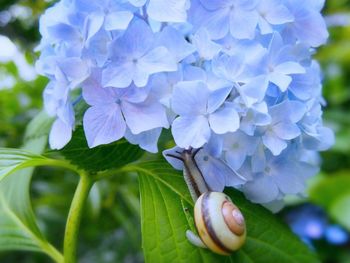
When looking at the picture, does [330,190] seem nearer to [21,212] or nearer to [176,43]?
[21,212]

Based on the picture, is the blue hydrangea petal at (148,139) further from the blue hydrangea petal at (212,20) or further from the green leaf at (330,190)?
the green leaf at (330,190)

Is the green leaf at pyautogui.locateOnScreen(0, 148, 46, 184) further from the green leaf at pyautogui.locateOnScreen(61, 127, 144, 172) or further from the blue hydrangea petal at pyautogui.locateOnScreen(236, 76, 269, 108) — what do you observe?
the blue hydrangea petal at pyautogui.locateOnScreen(236, 76, 269, 108)

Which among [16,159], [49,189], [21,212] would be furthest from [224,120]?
[49,189]

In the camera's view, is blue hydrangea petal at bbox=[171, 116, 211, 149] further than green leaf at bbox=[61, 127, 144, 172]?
No

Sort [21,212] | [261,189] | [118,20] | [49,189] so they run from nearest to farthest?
[118,20] < [261,189] < [21,212] < [49,189]

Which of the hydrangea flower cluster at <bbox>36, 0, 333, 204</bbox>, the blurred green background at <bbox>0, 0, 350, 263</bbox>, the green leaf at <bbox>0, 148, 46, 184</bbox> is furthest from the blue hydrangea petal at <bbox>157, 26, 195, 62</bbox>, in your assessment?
the blurred green background at <bbox>0, 0, 350, 263</bbox>

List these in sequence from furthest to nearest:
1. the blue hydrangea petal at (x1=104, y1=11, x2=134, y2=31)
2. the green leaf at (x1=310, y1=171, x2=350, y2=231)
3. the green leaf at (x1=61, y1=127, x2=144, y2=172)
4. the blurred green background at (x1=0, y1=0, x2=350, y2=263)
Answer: the green leaf at (x1=310, y1=171, x2=350, y2=231)
the blurred green background at (x1=0, y1=0, x2=350, y2=263)
the green leaf at (x1=61, y1=127, x2=144, y2=172)
the blue hydrangea petal at (x1=104, y1=11, x2=134, y2=31)

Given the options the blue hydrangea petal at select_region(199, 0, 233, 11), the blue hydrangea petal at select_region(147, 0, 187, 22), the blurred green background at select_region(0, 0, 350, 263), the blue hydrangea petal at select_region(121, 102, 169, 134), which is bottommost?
the blurred green background at select_region(0, 0, 350, 263)
